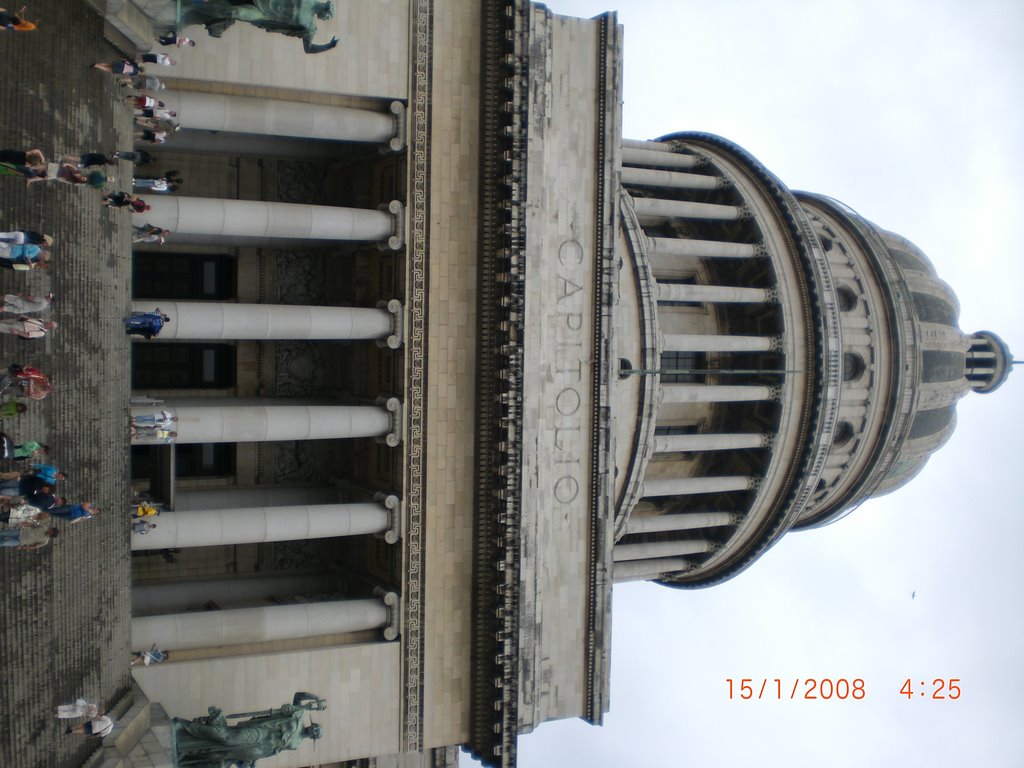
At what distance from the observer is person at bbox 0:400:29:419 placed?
1715 cm

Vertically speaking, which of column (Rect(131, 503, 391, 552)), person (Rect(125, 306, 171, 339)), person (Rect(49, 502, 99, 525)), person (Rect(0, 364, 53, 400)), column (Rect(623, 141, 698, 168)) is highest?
column (Rect(623, 141, 698, 168))

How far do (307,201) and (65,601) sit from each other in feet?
51.9

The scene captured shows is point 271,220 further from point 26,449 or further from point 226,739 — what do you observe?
point 226,739

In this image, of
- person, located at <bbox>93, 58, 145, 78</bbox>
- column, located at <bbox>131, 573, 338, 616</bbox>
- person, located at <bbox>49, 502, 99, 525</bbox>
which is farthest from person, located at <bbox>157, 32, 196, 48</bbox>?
column, located at <bbox>131, 573, 338, 616</bbox>

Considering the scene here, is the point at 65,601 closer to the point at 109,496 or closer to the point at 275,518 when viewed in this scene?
the point at 109,496

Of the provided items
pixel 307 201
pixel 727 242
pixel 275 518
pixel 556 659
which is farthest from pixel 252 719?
pixel 727 242

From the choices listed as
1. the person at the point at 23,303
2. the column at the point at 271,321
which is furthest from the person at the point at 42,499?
the column at the point at 271,321

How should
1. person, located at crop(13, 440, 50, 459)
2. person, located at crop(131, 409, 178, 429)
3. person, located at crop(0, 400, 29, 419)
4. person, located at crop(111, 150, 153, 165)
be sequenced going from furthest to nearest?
person, located at crop(131, 409, 178, 429) < person, located at crop(111, 150, 153, 165) < person, located at crop(13, 440, 50, 459) < person, located at crop(0, 400, 29, 419)

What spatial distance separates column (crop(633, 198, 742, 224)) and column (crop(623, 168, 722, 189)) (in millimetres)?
762

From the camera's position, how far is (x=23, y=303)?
17.9m

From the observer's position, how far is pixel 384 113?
92.2 ft

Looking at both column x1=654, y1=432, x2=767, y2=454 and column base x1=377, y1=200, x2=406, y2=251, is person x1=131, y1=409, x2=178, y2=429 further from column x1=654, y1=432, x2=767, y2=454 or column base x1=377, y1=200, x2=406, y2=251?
column x1=654, y1=432, x2=767, y2=454

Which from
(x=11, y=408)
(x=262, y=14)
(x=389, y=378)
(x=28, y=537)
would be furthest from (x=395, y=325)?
(x=11, y=408)

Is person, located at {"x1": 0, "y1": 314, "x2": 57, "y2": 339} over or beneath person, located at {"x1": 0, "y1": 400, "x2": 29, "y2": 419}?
over
